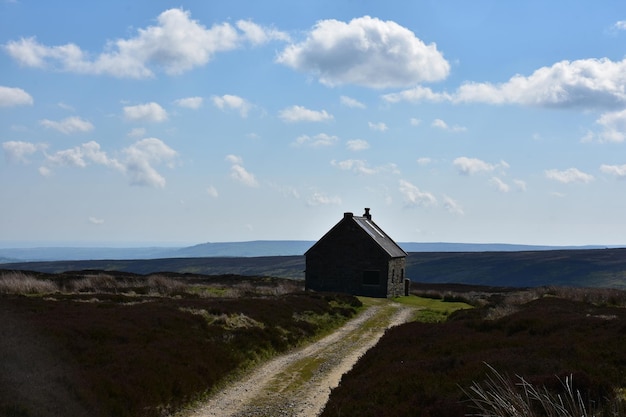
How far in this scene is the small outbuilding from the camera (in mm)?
55219

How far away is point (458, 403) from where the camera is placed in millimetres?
11094

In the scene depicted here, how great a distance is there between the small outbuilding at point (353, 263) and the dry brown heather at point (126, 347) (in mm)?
20808

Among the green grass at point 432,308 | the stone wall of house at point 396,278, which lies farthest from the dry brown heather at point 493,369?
the stone wall of house at point 396,278

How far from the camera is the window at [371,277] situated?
55.3 metres

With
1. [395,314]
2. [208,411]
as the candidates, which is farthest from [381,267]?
[208,411]

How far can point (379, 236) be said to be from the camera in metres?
59.3

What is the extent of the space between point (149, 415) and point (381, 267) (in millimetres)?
42076

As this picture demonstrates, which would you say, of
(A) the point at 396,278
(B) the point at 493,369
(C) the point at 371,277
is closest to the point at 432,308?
(C) the point at 371,277

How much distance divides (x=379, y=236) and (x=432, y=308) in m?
13.9

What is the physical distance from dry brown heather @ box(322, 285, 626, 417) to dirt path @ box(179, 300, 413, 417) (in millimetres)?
1040

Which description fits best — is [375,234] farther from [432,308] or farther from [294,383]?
[294,383]

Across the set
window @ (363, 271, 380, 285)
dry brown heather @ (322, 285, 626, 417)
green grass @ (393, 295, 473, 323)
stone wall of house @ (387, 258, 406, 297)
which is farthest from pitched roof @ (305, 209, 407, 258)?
dry brown heather @ (322, 285, 626, 417)

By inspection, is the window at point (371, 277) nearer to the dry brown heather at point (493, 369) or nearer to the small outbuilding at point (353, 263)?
the small outbuilding at point (353, 263)

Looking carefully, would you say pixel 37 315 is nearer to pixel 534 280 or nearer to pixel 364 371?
pixel 364 371
